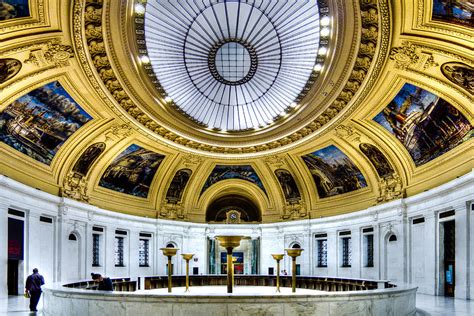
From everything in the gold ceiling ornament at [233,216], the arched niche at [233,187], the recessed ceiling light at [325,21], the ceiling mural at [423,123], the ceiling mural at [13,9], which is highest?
the recessed ceiling light at [325,21]

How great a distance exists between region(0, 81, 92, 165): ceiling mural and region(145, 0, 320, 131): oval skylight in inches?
155

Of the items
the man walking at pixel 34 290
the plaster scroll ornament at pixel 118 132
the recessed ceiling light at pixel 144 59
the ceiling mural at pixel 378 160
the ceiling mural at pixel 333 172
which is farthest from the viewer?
the ceiling mural at pixel 333 172

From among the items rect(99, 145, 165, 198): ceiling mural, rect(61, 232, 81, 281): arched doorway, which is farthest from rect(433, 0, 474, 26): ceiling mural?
rect(61, 232, 81, 281): arched doorway

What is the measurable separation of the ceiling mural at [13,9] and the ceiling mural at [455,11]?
11086 millimetres

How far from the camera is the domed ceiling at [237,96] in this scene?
15406 mm

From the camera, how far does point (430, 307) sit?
1517cm

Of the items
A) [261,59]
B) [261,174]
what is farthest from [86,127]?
[261,174]

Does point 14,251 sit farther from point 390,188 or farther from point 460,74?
point 390,188

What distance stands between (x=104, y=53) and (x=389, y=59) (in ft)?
32.8

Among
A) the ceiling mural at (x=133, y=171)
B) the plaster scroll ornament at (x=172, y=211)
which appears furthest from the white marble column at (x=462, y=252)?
the plaster scroll ornament at (x=172, y=211)

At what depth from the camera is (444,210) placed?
20.2 metres

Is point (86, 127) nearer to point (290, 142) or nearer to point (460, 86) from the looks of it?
point (290, 142)

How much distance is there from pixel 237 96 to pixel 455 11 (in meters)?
12.9

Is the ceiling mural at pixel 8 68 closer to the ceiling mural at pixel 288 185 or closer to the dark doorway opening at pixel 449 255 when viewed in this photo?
the dark doorway opening at pixel 449 255
